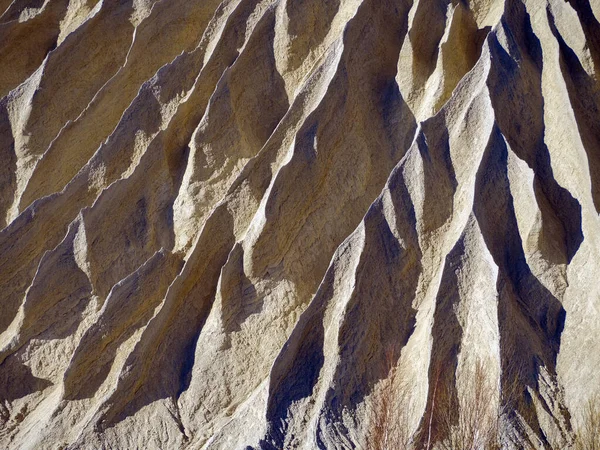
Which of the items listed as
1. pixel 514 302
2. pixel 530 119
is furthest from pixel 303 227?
pixel 530 119

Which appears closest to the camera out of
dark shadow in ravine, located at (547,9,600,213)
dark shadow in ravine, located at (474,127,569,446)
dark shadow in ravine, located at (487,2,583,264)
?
dark shadow in ravine, located at (474,127,569,446)

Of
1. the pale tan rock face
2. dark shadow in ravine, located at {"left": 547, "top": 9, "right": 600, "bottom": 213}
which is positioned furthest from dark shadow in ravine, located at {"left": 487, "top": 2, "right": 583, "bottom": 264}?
dark shadow in ravine, located at {"left": 547, "top": 9, "right": 600, "bottom": 213}

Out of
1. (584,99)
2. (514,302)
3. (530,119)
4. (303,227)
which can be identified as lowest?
(514,302)

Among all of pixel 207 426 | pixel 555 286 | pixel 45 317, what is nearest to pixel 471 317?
pixel 555 286

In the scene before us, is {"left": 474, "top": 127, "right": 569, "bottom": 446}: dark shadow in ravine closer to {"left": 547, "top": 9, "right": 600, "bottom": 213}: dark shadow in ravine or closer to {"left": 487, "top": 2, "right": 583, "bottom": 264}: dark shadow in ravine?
{"left": 487, "top": 2, "right": 583, "bottom": 264}: dark shadow in ravine

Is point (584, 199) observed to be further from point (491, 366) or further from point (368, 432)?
point (368, 432)

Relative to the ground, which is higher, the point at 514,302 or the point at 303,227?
the point at 303,227

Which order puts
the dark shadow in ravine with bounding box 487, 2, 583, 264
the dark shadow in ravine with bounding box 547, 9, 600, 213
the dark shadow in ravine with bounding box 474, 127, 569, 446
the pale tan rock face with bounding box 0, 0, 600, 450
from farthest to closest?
the dark shadow in ravine with bounding box 547, 9, 600, 213
the dark shadow in ravine with bounding box 487, 2, 583, 264
the pale tan rock face with bounding box 0, 0, 600, 450
the dark shadow in ravine with bounding box 474, 127, 569, 446

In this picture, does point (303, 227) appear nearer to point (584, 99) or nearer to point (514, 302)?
point (514, 302)

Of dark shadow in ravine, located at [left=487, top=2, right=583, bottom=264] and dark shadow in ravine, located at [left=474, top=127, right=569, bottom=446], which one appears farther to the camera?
dark shadow in ravine, located at [left=487, top=2, right=583, bottom=264]

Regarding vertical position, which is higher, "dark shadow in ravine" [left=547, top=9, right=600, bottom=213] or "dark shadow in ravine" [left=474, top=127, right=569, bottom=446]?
"dark shadow in ravine" [left=547, top=9, right=600, bottom=213]
